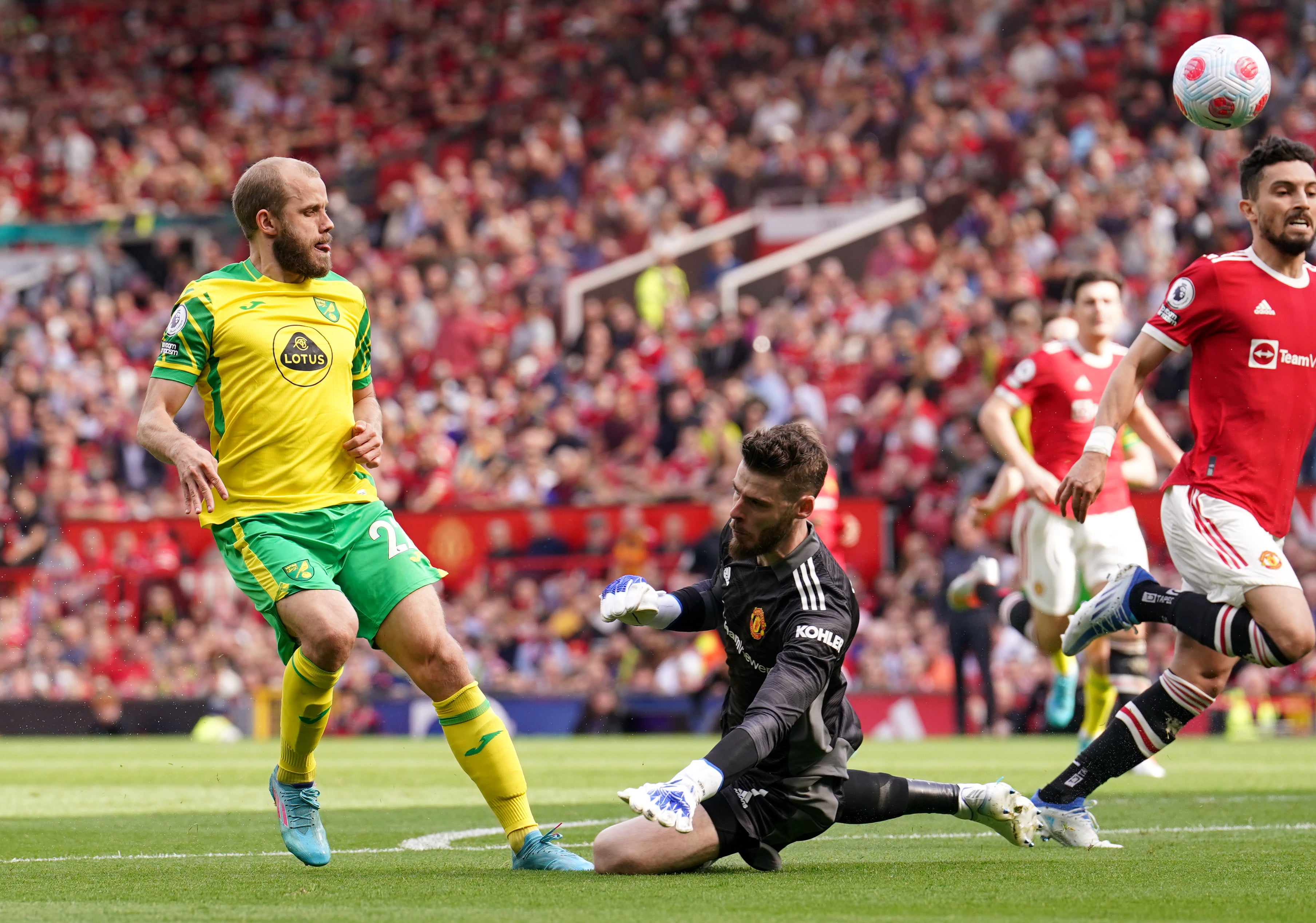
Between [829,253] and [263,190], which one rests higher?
[829,253]

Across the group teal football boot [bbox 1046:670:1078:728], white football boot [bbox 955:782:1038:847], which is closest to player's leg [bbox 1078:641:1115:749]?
teal football boot [bbox 1046:670:1078:728]

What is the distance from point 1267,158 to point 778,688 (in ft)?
8.92

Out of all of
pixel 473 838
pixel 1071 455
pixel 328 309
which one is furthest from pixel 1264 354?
pixel 1071 455

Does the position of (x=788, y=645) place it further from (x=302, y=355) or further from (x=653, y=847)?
(x=302, y=355)

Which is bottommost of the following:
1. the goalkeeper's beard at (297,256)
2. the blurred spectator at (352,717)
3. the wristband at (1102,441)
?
the blurred spectator at (352,717)

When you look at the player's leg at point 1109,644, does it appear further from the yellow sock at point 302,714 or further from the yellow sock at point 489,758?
the yellow sock at point 302,714

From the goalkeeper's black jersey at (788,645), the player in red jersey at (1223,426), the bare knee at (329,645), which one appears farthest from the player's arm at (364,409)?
the player in red jersey at (1223,426)

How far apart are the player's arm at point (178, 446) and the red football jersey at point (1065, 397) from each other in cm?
513

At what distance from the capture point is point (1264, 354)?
614 cm

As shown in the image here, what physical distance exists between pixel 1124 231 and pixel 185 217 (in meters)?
14.6

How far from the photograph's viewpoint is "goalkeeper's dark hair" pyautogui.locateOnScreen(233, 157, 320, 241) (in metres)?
5.92

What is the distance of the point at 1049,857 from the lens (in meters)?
5.88

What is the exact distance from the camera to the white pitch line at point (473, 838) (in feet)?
20.7

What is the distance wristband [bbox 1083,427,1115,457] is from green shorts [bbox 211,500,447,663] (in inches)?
88.6
